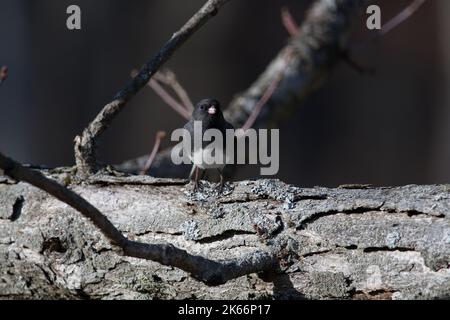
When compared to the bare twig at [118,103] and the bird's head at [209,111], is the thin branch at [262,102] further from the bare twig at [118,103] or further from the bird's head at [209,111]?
the bare twig at [118,103]

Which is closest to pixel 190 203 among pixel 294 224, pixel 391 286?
pixel 294 224

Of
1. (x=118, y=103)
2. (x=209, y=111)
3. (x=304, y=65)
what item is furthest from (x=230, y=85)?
(x=118, y=103)

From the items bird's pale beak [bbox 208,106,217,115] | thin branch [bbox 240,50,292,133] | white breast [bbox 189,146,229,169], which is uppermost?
thin branch [bbox 240,50,292,133]

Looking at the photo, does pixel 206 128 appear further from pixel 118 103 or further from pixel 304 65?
pixel 304 65

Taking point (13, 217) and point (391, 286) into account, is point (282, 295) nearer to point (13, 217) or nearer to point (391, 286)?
point (391, 286)

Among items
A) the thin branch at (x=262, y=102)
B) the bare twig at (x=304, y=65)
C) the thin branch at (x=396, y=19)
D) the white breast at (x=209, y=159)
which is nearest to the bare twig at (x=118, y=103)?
the white breast at (x=209, y=159)

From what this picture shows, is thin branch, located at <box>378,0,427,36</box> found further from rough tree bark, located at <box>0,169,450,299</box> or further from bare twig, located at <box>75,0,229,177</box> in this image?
rough tree bark, located at <box>0,169,450,299</box>

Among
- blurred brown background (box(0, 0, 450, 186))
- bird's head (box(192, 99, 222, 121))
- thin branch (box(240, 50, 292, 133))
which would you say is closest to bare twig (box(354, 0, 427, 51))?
thin branch (box(240, 50, 292, 133))
